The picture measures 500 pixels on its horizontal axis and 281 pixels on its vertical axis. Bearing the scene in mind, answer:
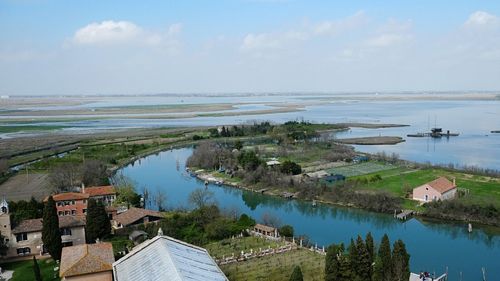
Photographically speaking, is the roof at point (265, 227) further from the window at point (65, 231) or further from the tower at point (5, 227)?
the tower at point (5, 227)

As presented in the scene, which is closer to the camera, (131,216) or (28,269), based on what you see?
(28,269)

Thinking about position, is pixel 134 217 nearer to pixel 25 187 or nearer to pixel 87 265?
pixel 87 265

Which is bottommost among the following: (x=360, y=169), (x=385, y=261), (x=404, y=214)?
(x=404, y=214)

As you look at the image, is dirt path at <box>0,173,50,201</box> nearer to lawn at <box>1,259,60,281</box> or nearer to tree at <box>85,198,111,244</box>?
tree at <box>85,198,111,244</box>

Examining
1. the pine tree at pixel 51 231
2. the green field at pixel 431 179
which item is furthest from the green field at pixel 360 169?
the pine tree at pixel 51 231

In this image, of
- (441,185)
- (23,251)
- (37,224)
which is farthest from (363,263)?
(441,185)
